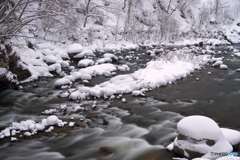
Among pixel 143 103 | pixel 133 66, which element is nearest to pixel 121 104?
pixel 143 103

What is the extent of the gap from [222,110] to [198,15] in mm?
39766

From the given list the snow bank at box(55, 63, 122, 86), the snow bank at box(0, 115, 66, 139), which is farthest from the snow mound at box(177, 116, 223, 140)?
the snow bank at box(55, 63, 122, 86)

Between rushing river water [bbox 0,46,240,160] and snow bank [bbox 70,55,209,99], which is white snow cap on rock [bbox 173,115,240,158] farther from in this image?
snow bank [bbox 70,55,209,99]

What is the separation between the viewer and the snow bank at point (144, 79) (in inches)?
509

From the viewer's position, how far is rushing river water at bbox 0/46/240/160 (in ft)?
26.2

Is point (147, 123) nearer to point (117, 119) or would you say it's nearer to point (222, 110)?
point (117, 119)

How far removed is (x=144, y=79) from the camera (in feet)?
48.5

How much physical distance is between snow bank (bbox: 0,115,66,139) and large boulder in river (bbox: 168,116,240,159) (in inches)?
150

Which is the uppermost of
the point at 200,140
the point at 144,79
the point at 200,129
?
the point at 144,79

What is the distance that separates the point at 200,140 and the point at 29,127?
194 inches

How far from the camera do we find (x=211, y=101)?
12.4 meters

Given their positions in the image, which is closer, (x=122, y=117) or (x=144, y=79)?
(x=122, y=117)

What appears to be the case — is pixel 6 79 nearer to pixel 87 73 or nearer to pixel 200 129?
pixel 87 73

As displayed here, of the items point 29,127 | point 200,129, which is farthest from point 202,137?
point 29,127
